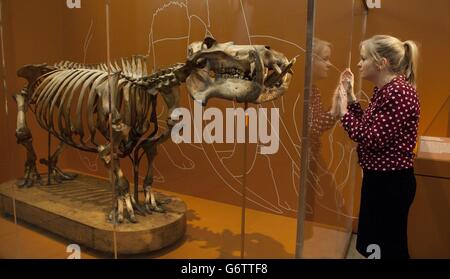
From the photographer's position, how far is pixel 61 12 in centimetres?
234

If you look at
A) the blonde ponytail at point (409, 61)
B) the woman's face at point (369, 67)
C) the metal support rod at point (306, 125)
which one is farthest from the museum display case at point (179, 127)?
the blonde ponytail at point (409, 61)

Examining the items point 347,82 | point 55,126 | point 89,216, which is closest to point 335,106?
point 347,82

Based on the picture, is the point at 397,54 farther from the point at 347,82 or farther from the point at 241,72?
the point at 241,72

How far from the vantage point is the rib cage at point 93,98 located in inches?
110

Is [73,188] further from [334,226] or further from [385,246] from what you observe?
[385,246]

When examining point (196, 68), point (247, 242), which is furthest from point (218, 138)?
point (247, 242)

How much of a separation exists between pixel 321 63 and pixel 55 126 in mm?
2163

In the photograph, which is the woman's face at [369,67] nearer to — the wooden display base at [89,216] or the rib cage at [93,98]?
the rib cage at [93,98]

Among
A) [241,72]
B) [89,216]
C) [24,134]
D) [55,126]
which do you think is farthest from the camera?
[55,126]

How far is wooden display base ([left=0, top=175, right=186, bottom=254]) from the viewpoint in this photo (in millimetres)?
2637

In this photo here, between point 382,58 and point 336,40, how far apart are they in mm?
403

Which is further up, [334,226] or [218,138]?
[218,138]

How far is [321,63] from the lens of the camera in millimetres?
2107

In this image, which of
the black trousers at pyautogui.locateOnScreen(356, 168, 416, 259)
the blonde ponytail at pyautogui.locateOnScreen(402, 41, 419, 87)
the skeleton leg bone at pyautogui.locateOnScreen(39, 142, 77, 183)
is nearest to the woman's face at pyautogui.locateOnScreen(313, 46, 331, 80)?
the blonde ponytail at pyautogui.locateOnScreen(402, 41, 419, 87)
